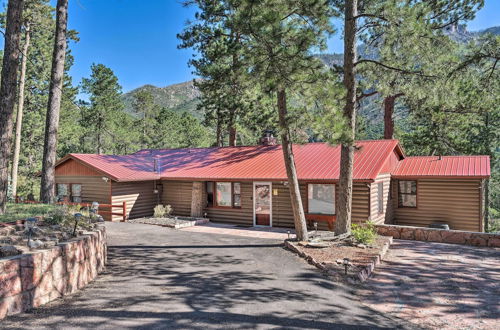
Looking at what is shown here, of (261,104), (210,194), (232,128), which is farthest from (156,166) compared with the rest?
(261,104)

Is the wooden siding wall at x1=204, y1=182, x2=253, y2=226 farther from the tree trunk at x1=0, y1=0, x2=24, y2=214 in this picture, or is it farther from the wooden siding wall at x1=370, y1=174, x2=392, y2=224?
the tree trunk at x1=0, y1=0, x2=24, y2=214

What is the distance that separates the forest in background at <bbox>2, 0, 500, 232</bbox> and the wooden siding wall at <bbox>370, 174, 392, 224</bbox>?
3265 mm

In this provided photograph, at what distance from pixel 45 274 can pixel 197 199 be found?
1118 cm

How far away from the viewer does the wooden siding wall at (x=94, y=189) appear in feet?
54.1

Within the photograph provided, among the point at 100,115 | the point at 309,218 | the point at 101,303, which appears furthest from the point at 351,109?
the point at 100,115

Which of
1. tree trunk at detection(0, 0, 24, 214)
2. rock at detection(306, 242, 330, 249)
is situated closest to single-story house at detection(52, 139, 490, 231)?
rock at detection(306, 242, 330, 249)

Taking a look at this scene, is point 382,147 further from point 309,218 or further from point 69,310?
point 69,310

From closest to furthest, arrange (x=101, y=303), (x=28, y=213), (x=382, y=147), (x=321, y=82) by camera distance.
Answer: (x=101, y=303) → (x=28, y=213) → (x=321, y=82) → (x=382, y=147)

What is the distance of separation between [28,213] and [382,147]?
13.1m

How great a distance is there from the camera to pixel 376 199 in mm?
13719

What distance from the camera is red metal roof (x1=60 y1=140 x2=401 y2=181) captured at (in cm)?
1410

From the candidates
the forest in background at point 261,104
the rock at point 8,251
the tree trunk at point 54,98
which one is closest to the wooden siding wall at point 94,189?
the tree trunk at point 54,98

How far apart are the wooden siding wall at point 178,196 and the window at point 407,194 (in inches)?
382

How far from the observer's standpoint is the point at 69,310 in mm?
5371
